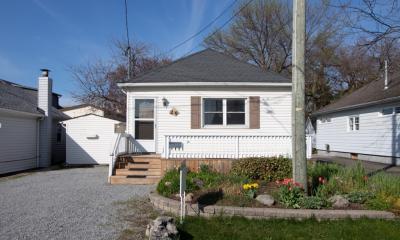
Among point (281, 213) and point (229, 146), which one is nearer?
point (281, 213)

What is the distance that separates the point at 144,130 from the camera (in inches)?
508

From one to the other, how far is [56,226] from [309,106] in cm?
3228

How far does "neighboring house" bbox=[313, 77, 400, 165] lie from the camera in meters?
15.2

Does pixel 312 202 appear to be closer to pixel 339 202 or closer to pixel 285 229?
pixel 339 202

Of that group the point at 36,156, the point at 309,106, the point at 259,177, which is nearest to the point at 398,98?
the point at 259,177

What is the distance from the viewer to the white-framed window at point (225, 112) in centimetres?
1286

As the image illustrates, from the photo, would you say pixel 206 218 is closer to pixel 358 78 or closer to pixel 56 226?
pixel 56 226

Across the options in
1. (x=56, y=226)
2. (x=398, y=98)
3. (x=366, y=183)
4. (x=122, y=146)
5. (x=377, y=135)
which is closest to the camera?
(x=56, y=226)

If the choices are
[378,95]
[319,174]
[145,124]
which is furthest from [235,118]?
[378,95]

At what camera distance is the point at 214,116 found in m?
12.9

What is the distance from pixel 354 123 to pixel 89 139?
47.9 feet

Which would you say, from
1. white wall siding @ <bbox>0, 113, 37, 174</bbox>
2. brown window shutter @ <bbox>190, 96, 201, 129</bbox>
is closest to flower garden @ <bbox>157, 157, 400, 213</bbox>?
brown window shutter @ <bbox>190, 96, 201, 129</bbox>

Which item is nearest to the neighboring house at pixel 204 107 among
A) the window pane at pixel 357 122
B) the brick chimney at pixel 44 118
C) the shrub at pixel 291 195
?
the shrub at pixel 291 195

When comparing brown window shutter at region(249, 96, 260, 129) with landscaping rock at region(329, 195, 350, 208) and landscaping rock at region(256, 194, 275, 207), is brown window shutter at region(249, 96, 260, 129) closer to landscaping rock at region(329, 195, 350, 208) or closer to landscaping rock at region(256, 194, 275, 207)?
landscaping rock at region(256, 194, 275, 207)
